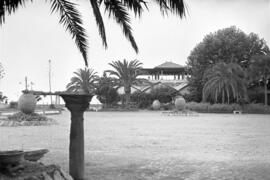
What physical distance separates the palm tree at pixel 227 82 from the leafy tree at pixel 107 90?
1290 cm

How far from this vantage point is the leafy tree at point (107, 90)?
47906mm

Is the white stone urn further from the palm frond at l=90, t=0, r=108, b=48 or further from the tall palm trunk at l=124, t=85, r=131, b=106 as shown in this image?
the palm frond at l=90, t=0, r=108, b=48

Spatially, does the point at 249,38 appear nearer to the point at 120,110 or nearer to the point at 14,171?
the point at 120,110

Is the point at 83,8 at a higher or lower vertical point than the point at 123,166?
higher

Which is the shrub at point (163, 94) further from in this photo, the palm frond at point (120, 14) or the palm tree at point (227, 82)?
the palm frond at point (120, 14)

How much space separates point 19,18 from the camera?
5863mm

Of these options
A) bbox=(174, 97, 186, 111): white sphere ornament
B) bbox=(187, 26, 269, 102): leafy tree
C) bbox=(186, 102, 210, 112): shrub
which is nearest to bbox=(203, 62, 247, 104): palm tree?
bbox=(186, 102, 210, 112): shrub

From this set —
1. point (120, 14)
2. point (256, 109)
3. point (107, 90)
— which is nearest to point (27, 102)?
point (120, 14)

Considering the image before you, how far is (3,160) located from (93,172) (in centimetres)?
268

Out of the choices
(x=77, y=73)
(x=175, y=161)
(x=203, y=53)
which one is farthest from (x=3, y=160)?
(x=77, y=73)

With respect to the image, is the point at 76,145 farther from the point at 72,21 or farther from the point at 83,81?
the point at 83,81

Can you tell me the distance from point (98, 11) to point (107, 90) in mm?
43204

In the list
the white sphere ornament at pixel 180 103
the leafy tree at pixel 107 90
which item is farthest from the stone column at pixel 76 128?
the leafy tree at pixel 107 90

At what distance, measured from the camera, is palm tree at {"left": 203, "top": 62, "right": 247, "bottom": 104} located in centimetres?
3975
